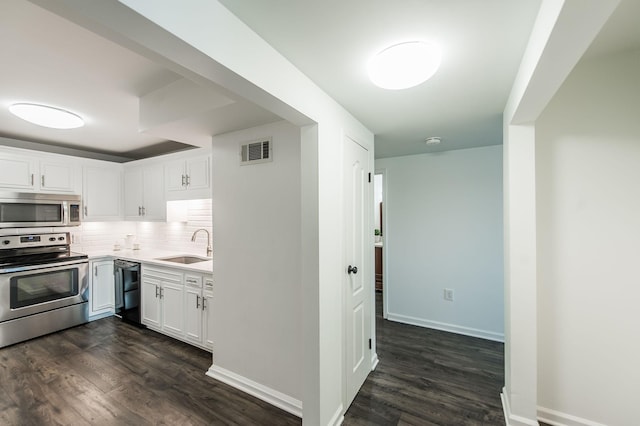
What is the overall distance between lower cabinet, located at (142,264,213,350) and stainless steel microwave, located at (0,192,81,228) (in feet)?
4.46

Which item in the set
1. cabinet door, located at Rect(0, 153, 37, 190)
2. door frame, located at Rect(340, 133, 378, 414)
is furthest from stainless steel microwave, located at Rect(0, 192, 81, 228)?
door frame, located at Rect(340, 133, 378, 414)

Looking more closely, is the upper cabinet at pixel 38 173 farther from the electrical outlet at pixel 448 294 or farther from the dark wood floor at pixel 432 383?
the electrical outlet at pixel 448 294

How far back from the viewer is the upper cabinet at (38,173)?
3.19 m

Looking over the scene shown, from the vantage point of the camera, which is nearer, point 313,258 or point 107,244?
point 313,258

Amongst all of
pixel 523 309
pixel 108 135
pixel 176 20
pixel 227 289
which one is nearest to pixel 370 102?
pixel 176 20

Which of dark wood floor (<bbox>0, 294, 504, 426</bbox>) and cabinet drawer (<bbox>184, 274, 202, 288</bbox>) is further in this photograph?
cabinet drawer (<bbox>184, 274, 202, 288</bbox>)

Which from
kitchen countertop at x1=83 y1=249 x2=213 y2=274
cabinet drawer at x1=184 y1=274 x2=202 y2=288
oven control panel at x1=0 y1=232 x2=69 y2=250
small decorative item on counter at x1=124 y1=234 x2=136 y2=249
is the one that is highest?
oven control panel at x1=0 y1=232 x2=69 y2=250

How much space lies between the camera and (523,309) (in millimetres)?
1800

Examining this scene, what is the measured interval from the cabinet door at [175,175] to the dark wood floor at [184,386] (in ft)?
5.89

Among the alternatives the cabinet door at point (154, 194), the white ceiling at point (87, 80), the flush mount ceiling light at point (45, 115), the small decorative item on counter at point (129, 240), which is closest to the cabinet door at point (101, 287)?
the small decorative item on counter at point (129, 240)

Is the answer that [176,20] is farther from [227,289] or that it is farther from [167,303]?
[167,303]

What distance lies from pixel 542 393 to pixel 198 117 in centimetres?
310

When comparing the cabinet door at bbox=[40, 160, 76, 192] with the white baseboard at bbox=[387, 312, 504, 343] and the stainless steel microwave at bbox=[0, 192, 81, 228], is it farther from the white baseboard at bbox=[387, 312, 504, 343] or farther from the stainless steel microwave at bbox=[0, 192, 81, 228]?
the white baseboard at bbox=[387, 312, 504, 343]

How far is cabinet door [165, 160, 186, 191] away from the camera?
10.7 feet
